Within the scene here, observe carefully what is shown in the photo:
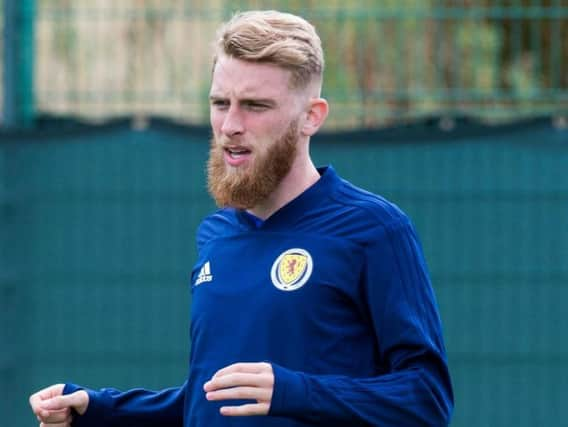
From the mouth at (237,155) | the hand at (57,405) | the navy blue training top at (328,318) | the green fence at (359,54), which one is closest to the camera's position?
the navy blue training top at (328,318)

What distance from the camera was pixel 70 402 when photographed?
332cm

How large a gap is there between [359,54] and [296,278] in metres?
3.93

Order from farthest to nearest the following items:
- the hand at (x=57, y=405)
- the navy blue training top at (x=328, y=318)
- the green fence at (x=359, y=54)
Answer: the green fence at (x=359, y=54)
the hand at (x=57, y=405)
the navy blue training top at (x=328, y=318)

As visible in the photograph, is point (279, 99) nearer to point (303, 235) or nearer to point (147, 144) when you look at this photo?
point (303, 235)

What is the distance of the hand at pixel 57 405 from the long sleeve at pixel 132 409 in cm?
3

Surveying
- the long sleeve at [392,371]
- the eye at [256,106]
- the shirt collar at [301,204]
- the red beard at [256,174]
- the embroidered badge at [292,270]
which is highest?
the eye at [256,106]

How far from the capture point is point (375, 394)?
2.92 m

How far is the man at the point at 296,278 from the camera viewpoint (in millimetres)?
2957

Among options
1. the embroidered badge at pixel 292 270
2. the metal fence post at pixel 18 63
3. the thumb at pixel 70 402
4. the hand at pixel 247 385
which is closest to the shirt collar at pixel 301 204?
the embroidered badge at pixel 292 270

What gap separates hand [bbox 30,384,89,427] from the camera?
3.29 metres

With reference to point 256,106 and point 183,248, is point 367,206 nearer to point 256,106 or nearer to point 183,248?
point 256,106

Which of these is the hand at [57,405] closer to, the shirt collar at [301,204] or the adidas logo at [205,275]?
the adidas logo at [205,275]

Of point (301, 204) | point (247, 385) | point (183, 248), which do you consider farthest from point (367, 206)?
point (183, 248)

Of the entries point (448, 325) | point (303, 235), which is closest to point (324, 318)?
point (303, 235)
